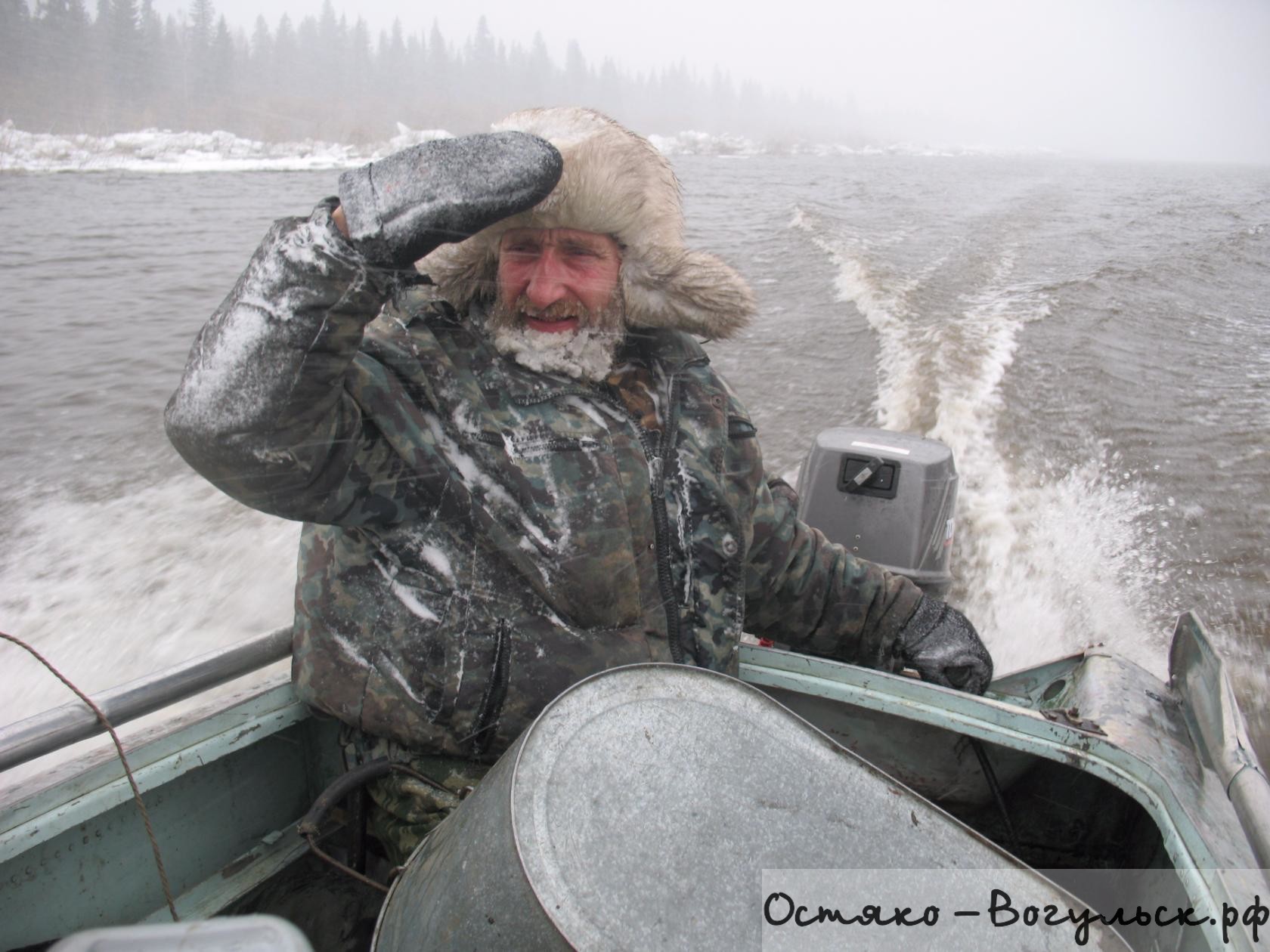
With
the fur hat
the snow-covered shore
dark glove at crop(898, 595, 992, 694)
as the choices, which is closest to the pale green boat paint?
dark glove at crop(898, 595, 992, 694)

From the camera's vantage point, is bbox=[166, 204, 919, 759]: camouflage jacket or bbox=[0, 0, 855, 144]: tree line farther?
bbox=[0, 0, 855, 144]: tree line

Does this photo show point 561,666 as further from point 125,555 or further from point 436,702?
point 125,555

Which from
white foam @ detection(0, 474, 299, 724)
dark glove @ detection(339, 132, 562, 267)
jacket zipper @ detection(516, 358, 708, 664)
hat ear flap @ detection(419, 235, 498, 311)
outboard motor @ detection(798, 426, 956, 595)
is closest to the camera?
dark glove @ detection(339, 132, 562, 267)

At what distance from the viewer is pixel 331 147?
4241cm

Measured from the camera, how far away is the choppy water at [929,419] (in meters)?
4.44

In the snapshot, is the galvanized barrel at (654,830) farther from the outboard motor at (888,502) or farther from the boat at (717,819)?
the outboard motor at (888,502)

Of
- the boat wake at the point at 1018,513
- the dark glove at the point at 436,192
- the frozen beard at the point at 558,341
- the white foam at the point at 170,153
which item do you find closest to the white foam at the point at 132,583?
the frozen beard at the point at 558,341

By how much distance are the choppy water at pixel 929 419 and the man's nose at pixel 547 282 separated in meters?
3.23

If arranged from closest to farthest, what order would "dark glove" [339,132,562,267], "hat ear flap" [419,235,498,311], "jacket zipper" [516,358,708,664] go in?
1. "dark glove" [339,132,562,267]
2. "jacket zipper" [516,358,708,664]
3. "hat ear flap" [419,235,498,311]

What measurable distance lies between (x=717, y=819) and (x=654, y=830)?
8cm

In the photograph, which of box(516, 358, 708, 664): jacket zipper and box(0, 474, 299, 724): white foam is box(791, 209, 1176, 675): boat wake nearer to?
box(516, 358, 708, 664): jacket zipper

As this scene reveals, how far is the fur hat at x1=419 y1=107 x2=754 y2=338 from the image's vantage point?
1.79 m

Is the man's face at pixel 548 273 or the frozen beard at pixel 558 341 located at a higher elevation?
the man's face at pixel 548 273

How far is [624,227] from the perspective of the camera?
1.90m
